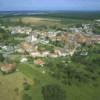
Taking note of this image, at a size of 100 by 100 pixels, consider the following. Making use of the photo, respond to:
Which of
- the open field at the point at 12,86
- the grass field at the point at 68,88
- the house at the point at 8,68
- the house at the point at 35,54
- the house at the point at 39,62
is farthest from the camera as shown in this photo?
the house at the point at 35,54

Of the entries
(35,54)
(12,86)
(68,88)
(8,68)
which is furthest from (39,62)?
(68,88)

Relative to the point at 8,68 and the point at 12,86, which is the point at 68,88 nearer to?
the point at 12,86

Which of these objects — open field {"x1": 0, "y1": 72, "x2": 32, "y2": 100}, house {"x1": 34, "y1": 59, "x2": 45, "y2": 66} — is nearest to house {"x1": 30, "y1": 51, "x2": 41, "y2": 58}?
house {"x1": 34, "y1": 59, "x2": 45, "y2": 66}

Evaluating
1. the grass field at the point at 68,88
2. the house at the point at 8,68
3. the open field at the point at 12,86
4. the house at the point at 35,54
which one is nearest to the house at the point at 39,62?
the grass field at the point at 68,88

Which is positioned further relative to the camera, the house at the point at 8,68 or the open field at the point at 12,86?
the house at the point at 8,68

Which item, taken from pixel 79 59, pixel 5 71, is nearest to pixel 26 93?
pixel 5 71

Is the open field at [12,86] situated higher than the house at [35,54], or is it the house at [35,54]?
the open field at [12,86]

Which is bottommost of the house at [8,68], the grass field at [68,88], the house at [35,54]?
the house at [35,54]

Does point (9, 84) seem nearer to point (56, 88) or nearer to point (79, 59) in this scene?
point (56, 88)

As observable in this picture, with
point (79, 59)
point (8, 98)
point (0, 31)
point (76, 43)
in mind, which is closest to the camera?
point (8, 98)

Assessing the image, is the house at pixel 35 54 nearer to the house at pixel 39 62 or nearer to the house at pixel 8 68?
the house at pixel 39 62

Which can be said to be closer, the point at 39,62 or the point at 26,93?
the point at 26,93
